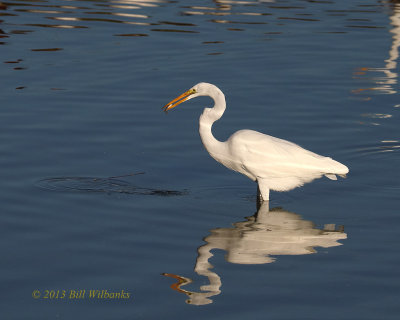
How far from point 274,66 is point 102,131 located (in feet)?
19.1

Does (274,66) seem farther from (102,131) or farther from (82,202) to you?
(82,202)

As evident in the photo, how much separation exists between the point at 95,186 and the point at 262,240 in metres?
2.70

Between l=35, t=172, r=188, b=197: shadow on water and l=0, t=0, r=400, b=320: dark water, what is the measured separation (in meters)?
0.03

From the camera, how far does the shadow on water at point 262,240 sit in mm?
10031

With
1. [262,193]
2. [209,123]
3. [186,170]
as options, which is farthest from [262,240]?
[186,170]

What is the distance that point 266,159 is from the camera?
12.3 m

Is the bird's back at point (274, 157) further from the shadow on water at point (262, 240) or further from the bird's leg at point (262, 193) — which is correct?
the shadow on water at point (262, 240)

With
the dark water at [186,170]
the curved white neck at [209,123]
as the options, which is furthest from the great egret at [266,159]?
the dark water at [186,170]

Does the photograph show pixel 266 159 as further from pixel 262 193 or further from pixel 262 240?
pixel 262 240

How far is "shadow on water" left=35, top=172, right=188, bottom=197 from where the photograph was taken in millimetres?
12531

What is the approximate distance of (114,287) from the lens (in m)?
A: 9.39

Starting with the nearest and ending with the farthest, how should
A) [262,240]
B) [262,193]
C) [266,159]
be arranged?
[262,240] → [266,159] → [262,193]

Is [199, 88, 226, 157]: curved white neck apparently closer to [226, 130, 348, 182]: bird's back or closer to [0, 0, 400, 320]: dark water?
[226, 130, 348, 182]: bird's back

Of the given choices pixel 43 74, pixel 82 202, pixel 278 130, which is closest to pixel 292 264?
pixel 82 202
